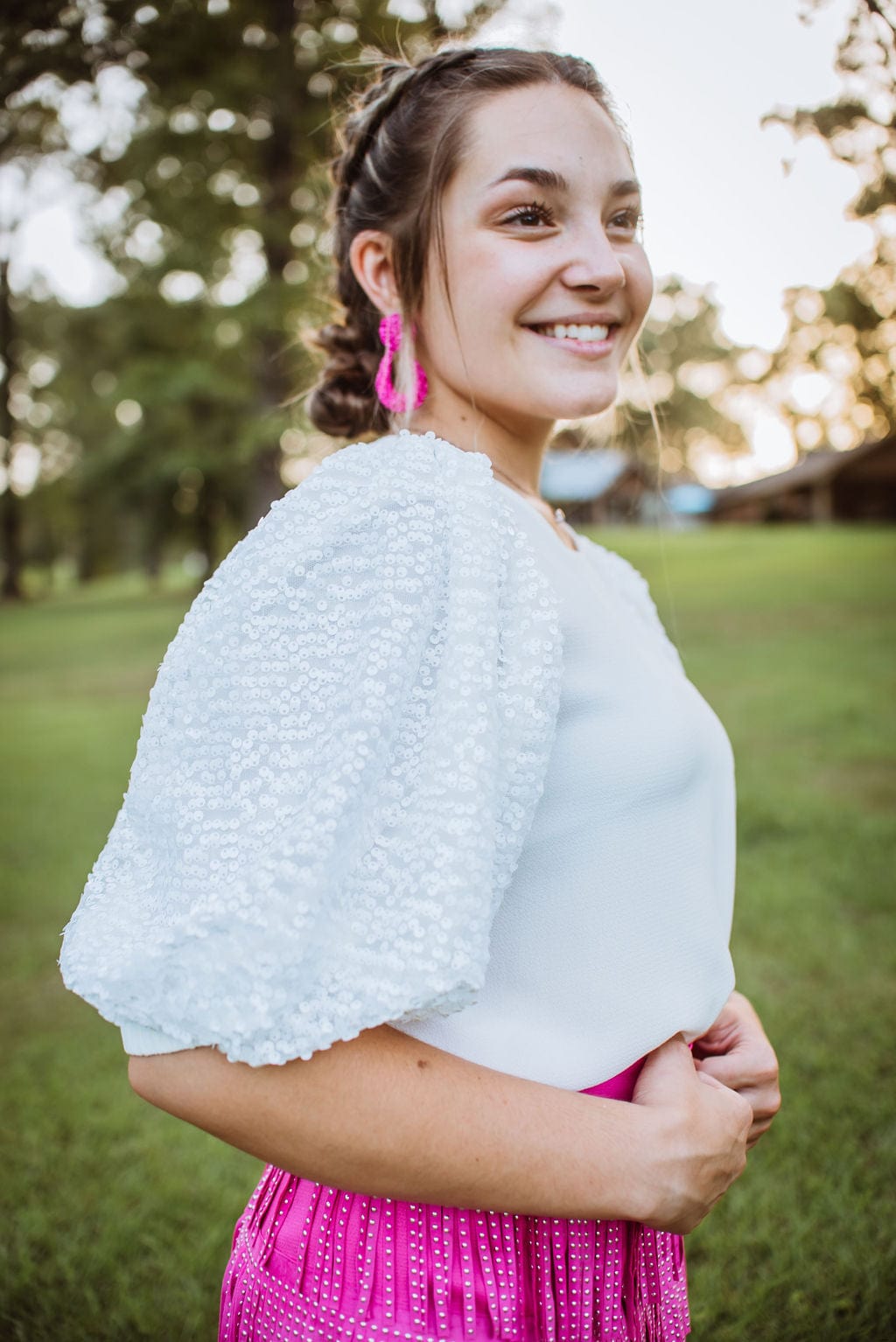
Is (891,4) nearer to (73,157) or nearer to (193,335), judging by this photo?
(73,157)

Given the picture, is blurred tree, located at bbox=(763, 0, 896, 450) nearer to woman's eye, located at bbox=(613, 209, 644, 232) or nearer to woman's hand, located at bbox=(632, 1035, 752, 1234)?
woman's eye, located at bbox=(613, 209, 644, 232)

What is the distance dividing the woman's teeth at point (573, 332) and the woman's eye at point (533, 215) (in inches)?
5.6

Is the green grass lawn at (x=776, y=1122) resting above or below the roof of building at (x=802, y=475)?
above

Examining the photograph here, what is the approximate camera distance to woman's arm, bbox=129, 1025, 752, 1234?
0.94m

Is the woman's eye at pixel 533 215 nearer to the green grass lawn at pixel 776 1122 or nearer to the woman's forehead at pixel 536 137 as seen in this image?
the woman's forehead at pixel 536 137

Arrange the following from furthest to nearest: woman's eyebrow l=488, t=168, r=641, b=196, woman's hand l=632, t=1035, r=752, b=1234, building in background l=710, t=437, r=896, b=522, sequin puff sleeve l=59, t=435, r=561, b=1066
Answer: building in background l=710, t=437, r=896, b=522 < woman's eyebrow l=488, t=168, r=641, b=196 < woman's hand l=632, t=1035, r=752, b=1234 < sequin puff sleeve l=59, t=435, r=561, b=1066

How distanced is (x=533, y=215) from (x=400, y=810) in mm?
899

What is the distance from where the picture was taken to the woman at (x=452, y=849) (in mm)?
935

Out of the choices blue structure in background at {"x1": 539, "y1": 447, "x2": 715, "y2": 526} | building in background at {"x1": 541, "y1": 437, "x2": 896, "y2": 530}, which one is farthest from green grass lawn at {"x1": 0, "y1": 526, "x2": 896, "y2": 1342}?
blue structure in background at {"x1": 539, "y1": 447, "x2": 715, "y2": 526}

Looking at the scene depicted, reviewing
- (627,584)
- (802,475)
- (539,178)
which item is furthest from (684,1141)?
(802,475)

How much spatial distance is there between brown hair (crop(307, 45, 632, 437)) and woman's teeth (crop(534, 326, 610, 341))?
0.56 feet

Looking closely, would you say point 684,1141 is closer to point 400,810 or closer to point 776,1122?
point 400,810

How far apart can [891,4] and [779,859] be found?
5187mm

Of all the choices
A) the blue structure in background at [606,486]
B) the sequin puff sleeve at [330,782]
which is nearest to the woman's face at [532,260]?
the sequin puff sleeve at [330,782]
